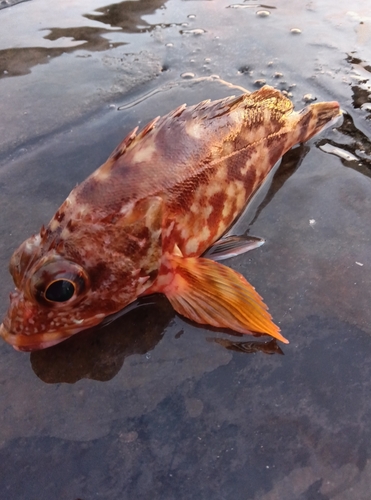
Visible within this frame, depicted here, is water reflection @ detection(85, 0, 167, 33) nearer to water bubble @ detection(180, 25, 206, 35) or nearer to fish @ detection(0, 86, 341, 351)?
water bubble @ detection(180, 25, 206, 35)

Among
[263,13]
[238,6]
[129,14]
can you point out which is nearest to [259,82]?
[263,13]

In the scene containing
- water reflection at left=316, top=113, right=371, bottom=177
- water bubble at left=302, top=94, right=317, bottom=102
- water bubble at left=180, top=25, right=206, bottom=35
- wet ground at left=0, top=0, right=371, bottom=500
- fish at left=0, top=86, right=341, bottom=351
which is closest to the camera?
wet ground at left=0, top=0, right=371, bottom=500

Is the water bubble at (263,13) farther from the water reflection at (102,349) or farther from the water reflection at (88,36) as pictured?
the water reflection at (102,349)

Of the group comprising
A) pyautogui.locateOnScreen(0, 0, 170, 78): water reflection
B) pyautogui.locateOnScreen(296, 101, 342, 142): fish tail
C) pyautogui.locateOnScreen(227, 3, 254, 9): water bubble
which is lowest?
pyautogui.locateOnScreen(296, 101, 342, 142): fish tail

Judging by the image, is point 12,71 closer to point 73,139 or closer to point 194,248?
point 73,139

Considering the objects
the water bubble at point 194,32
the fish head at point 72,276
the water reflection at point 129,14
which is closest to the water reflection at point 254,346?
the fish head at point 72,276

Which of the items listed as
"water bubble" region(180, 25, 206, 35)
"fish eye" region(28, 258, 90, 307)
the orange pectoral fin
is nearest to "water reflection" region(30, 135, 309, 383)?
the orange pectoral fin

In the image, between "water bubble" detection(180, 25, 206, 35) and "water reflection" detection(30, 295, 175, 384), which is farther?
"water bubble" detection(180, 25, 206, 35)
